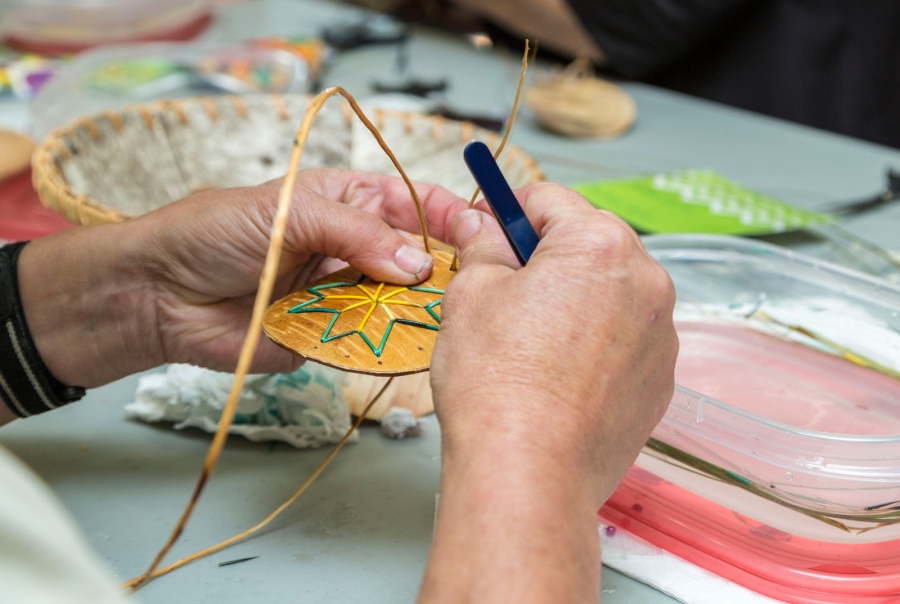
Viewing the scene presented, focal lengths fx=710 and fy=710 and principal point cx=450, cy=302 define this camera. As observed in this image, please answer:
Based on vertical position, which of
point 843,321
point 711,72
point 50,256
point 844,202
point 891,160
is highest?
point 711,72

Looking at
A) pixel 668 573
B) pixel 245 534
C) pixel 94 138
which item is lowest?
pixel 245 534

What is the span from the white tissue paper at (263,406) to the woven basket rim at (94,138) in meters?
0.19

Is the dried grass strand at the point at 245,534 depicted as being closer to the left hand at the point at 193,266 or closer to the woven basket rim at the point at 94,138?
the left hand at the point at 193,266

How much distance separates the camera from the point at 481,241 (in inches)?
22.2

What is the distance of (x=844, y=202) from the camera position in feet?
4.22

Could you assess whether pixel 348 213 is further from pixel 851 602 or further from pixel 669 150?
pixel 669 150

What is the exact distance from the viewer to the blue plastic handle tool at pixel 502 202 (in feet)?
1.70

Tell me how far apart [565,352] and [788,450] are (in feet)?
0.77

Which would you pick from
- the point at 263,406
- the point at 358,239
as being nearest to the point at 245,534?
the point at 263,406

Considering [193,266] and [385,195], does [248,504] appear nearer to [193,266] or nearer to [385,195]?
[193,266]

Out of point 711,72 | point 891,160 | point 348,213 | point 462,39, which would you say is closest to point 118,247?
point 348,213

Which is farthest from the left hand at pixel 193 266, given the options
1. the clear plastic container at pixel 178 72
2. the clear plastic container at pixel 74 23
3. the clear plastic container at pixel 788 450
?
the clear plastic container at pixel 74 23

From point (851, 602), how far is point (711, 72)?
5.56 feet

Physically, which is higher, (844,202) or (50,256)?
(844,202)
